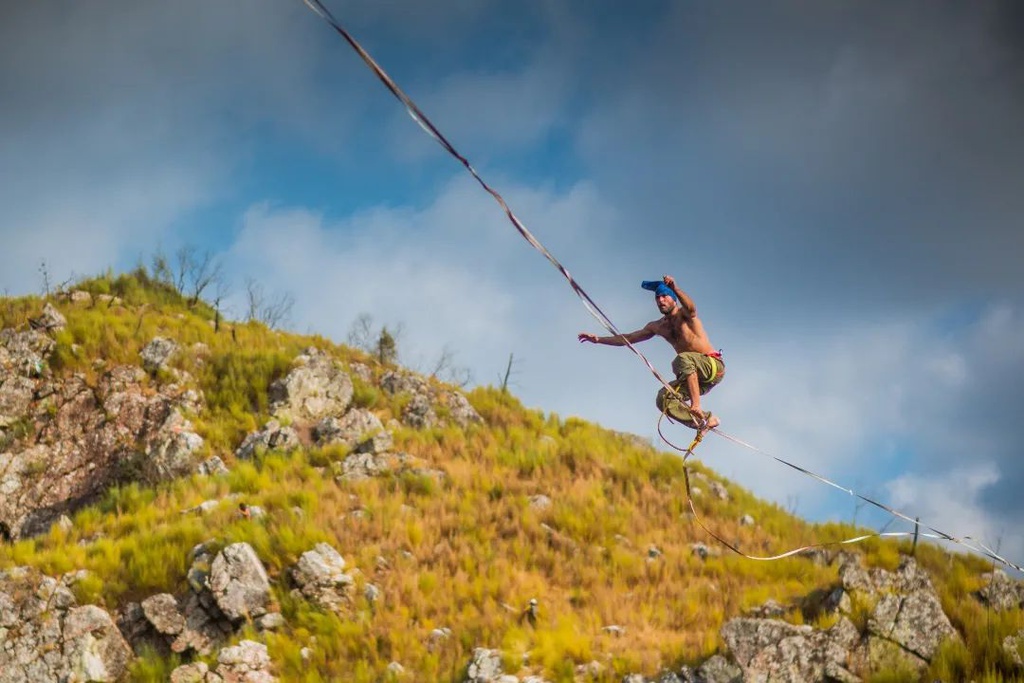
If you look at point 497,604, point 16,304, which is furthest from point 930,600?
point 16,304

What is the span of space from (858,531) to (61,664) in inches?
563

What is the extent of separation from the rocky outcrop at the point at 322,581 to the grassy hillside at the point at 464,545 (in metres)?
0.23

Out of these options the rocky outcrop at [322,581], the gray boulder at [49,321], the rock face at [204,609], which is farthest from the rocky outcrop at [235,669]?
the gray boulder at [49,321]

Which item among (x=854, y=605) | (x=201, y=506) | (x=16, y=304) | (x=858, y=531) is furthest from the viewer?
(x=16, y=304)

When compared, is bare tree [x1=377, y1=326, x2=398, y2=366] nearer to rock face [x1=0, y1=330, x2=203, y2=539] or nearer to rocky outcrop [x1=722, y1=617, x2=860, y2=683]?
rock face [x1=0, y1=330, x2=203, y2=539]

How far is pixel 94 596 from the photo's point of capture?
12.3 m

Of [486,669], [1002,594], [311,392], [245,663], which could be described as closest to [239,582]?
[245,663]

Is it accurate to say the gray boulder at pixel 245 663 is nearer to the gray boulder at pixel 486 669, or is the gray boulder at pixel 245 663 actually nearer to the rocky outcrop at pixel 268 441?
the gray boulder at pixel 486 669

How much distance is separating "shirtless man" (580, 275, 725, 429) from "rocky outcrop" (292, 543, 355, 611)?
5416mm

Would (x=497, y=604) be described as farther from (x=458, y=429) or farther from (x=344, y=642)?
(x=458, y=429)

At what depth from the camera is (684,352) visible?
33.8 ft

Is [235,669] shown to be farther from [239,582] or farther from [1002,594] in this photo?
[1002,594]

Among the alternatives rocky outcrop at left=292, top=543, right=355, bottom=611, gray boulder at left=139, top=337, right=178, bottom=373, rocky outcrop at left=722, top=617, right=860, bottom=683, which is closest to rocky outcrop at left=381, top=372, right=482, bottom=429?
gray boulder at left=139, top=337, right=178, bottom=373

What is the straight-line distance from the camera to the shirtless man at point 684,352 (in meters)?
10.0
